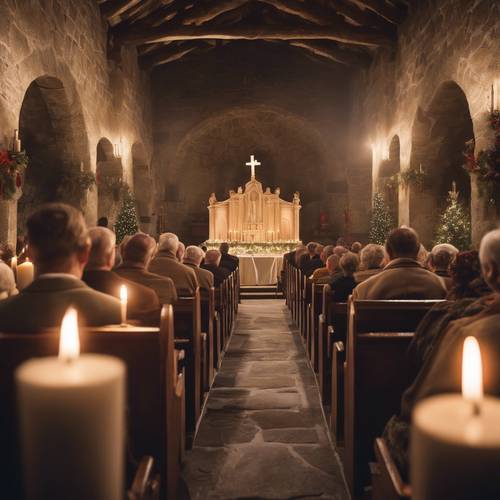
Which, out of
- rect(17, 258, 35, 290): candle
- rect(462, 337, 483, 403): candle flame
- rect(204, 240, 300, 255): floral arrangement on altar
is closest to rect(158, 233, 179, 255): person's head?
rect(17, 258, 35, 290): candle

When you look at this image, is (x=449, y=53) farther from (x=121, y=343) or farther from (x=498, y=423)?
(x=498, y=423)

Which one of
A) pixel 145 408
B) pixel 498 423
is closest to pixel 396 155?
pixel 145 408

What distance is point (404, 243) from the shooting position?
10.8 ft

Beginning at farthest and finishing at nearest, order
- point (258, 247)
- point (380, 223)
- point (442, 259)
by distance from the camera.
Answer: point (258, 247), point (380, 223), point (442, 259)

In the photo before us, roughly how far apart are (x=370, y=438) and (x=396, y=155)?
959cm

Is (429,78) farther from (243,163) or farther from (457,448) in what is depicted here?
(243,163)

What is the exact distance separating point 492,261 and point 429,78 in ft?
24.6

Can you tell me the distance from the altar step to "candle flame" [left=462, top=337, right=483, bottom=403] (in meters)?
10.1

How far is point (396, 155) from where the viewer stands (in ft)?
36.6

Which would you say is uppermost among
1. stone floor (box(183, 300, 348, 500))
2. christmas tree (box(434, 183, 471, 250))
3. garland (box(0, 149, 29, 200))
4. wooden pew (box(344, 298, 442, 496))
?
garland (box(0, 149, 29, 200))

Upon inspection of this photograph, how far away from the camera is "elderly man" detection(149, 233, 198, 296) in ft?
14.3

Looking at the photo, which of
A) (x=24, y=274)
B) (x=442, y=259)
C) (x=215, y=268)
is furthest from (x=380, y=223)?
(x=24, y=274)

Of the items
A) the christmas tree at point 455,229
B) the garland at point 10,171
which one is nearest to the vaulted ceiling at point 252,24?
the christmas tree at point 455,229

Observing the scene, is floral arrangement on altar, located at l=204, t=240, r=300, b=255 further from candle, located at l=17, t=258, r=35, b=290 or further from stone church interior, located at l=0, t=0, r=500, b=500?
candle, located at l=17, t=258, r=35, b=290
